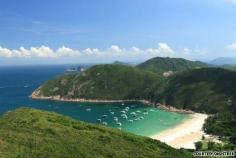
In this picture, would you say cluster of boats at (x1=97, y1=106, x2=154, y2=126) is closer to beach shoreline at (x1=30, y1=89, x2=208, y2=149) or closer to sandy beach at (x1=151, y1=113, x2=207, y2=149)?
beach shoreline at (x1=30, y1=89, x2=208, y2=149)

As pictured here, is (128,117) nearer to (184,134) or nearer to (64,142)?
(184,134)

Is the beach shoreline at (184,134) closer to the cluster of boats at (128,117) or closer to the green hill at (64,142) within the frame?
the cluster of boats at (128,117)

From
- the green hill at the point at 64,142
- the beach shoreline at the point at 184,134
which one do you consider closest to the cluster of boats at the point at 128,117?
the beach shoreline at the point at 184,134

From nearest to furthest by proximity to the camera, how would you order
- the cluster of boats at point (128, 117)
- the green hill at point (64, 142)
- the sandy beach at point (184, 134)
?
the green hill at point (64, 142), the sandy beach at point (184, 134), the cluster of boats at point (128, 117)

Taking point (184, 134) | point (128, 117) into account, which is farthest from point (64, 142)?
point (128, 117)

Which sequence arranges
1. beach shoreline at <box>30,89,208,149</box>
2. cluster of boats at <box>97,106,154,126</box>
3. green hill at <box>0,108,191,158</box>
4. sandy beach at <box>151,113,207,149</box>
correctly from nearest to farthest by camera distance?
green hill at <box>0,108,191,158</box>
sandy beach at <box>151,113,207,149</box>
beach shoreline at <box>30,89,208,149</box>
cluster of boats at <box>97,106,154,126</box>

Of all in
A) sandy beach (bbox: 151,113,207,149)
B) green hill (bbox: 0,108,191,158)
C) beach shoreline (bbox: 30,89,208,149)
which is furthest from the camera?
beach shoreline (bbox: 30,89,208,149)

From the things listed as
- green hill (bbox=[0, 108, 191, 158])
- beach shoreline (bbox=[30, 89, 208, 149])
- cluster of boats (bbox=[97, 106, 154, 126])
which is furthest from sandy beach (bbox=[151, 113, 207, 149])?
green hill (bbox=[0, 108, 191, 158])
